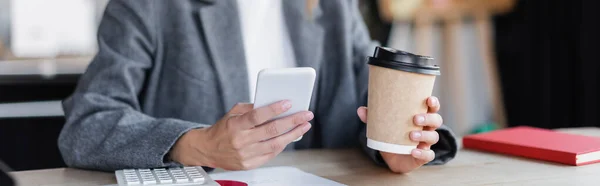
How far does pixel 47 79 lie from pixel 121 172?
0.94 m

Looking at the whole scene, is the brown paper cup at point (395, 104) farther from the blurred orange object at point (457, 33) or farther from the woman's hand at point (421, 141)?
the blurred orange object at point (457, 33)

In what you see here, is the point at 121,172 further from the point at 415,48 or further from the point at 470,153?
the point at 415,48

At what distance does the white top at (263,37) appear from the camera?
1.43 metres

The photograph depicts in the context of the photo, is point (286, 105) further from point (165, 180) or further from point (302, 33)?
point (302, 33)

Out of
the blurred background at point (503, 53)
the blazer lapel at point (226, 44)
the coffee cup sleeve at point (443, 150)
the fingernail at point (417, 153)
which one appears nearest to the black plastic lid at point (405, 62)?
the fingernail at point (417, 153)

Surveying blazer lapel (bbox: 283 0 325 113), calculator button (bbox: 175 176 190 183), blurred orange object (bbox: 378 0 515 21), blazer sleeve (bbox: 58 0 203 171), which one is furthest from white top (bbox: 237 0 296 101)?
blurred orange object (bbox: 378 0 515 21)

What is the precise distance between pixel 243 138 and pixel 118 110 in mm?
289

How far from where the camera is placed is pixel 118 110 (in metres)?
1.11

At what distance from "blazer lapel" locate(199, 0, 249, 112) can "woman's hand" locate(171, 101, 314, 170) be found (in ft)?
1.14

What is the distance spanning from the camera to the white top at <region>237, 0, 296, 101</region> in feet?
4.68

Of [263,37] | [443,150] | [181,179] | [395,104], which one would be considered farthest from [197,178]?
[263,37]

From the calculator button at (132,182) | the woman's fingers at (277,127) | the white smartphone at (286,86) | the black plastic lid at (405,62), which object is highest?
the black plastic lid at (405,62)

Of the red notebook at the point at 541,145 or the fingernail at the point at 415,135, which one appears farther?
the red notebook at the point at 541,145

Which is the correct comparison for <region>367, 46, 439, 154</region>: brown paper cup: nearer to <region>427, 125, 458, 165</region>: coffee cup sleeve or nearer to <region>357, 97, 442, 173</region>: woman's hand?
<region>357, 97, 442, 173</region>: woman's hand
